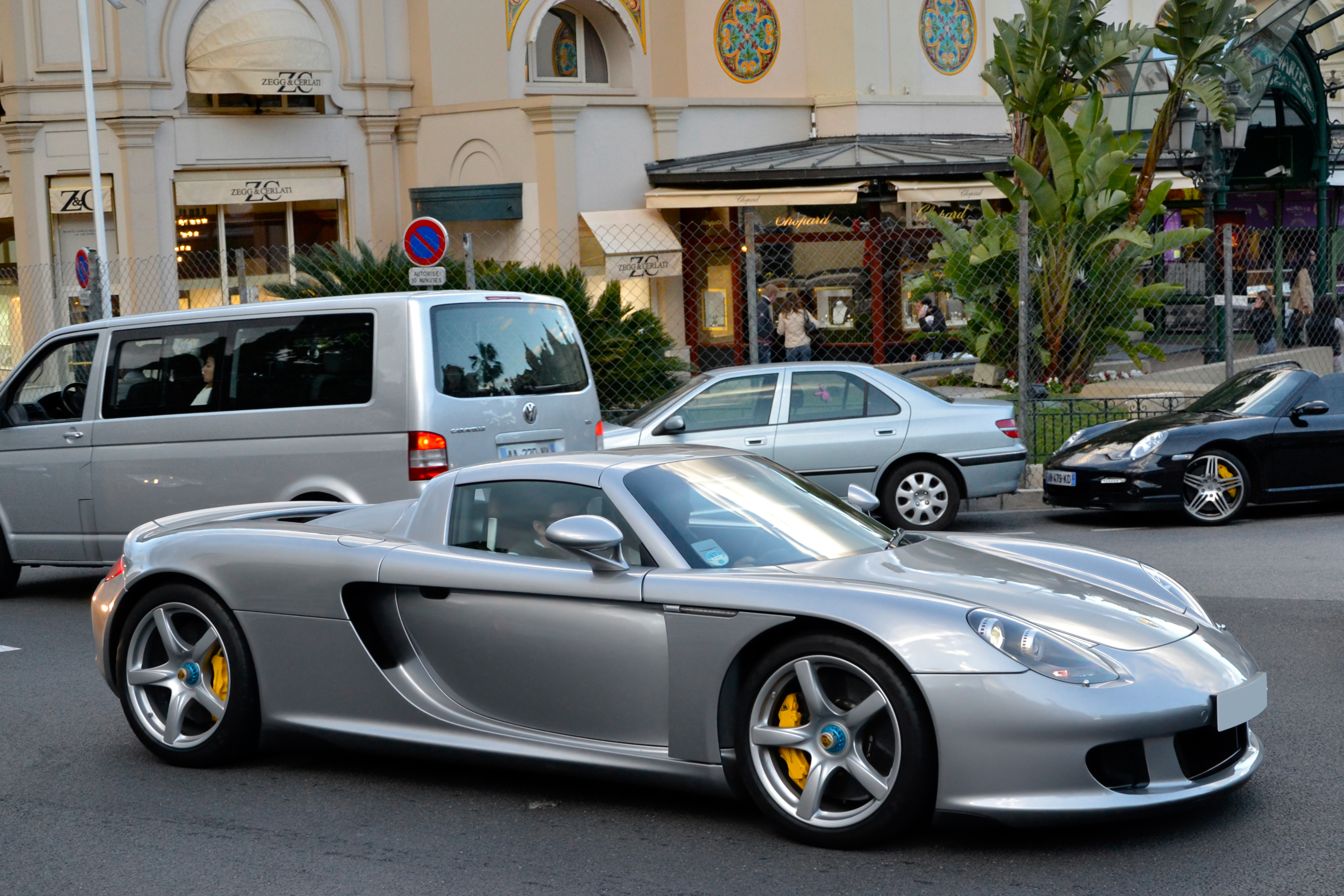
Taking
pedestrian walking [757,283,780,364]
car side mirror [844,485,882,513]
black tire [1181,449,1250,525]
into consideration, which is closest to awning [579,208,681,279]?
pedestrian walking [757,283,780,364]

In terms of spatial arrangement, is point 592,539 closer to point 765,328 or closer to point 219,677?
point 219,677

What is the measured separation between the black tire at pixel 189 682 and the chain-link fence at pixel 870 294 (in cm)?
772

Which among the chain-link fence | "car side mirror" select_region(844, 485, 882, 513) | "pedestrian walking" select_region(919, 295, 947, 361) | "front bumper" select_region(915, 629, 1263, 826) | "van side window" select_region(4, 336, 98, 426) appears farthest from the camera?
"pedestrian walking" select_region(919, 295, 947, 361)

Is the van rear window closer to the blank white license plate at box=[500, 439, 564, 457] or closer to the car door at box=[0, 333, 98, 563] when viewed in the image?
the blank white license plate at box=[500, 439, 564, 457]

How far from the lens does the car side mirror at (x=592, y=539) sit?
4.82 m

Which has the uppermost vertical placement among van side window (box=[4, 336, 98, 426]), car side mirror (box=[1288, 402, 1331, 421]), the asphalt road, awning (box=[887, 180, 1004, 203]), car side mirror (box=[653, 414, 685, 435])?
awning (box=[887, 180, 1004, 203])

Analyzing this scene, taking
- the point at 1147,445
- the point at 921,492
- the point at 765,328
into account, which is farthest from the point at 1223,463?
the point at 765,328

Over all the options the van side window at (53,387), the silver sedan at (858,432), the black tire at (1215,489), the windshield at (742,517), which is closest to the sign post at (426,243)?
the silver sedan at (858,432)

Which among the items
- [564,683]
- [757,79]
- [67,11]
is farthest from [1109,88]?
[564,683]

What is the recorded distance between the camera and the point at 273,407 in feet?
30.5

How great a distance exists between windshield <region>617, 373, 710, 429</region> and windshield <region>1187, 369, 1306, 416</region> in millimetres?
4201

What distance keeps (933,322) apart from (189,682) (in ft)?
55.7

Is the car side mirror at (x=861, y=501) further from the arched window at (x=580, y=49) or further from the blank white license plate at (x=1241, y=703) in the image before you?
the arched window at (x=580, y=49)

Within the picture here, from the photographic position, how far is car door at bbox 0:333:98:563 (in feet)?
32.3
